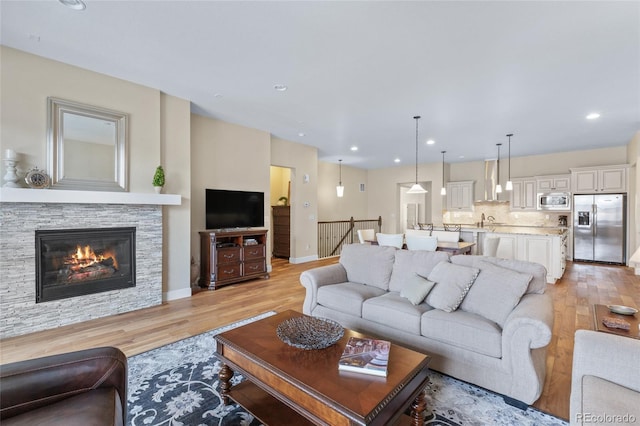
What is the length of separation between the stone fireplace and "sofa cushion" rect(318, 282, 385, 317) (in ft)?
8.09

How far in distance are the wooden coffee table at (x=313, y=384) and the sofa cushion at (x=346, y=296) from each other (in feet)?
2.44

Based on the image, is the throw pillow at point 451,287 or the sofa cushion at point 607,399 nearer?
the sofa cushion at point 607,399

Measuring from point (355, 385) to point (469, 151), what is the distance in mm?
7691

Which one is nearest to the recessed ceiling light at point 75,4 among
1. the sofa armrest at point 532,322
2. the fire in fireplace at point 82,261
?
the fire in fireplace at point 82,261

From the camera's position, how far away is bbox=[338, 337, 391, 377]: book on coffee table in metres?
1.54

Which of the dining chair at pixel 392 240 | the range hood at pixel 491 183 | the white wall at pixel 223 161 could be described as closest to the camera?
the dining chair at pixel 392 240

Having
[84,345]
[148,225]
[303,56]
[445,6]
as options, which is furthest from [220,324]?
[445,6]

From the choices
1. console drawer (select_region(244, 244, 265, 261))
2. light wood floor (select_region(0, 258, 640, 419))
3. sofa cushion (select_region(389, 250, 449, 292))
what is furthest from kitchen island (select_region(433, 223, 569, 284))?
console drawer (select_region(244, 244, 265, 261))

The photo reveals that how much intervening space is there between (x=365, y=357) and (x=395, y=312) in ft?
3.14

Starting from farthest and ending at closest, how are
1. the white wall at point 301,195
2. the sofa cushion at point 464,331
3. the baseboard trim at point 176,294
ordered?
the white wall at point 301,195, the baseboard trim at point 176,294, the sofa cushion at point 464,331

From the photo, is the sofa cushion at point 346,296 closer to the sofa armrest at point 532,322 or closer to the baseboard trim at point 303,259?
the sofa armrest at point 532,322

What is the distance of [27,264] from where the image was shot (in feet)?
10.1

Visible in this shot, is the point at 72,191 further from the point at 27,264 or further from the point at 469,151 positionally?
the point at 469,151

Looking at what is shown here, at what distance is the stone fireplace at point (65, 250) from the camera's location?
9.82ft
